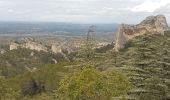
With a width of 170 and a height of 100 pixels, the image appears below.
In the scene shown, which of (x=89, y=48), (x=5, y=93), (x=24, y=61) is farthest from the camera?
(x=24, y=61)

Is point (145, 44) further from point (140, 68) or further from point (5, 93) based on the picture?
point (5, 93)

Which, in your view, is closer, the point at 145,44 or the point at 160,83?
the point at 160,83

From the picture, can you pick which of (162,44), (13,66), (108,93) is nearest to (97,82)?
(108,93)

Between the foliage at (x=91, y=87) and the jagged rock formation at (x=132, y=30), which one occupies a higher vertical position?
the foliage at (x=91, y=87)

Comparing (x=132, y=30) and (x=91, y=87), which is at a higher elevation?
(x=91, y=87)

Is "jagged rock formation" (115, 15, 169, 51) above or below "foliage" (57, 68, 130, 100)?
below

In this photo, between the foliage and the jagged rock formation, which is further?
the jagged rock formation

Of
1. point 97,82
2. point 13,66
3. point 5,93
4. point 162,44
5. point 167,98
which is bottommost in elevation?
point 13,66

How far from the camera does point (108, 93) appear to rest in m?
32.5

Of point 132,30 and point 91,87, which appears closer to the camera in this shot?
point 91,87

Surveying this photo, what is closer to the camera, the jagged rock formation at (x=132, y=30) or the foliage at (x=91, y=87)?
the foliage at (x=91, y=87)

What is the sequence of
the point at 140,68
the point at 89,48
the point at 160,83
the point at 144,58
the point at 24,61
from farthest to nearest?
the point at 24,61
the point at 89,48
the point at 144,58
the point at 140,68
the point at 160,83

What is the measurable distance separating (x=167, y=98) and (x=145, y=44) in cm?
436

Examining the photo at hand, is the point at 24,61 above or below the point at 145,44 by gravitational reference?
below
